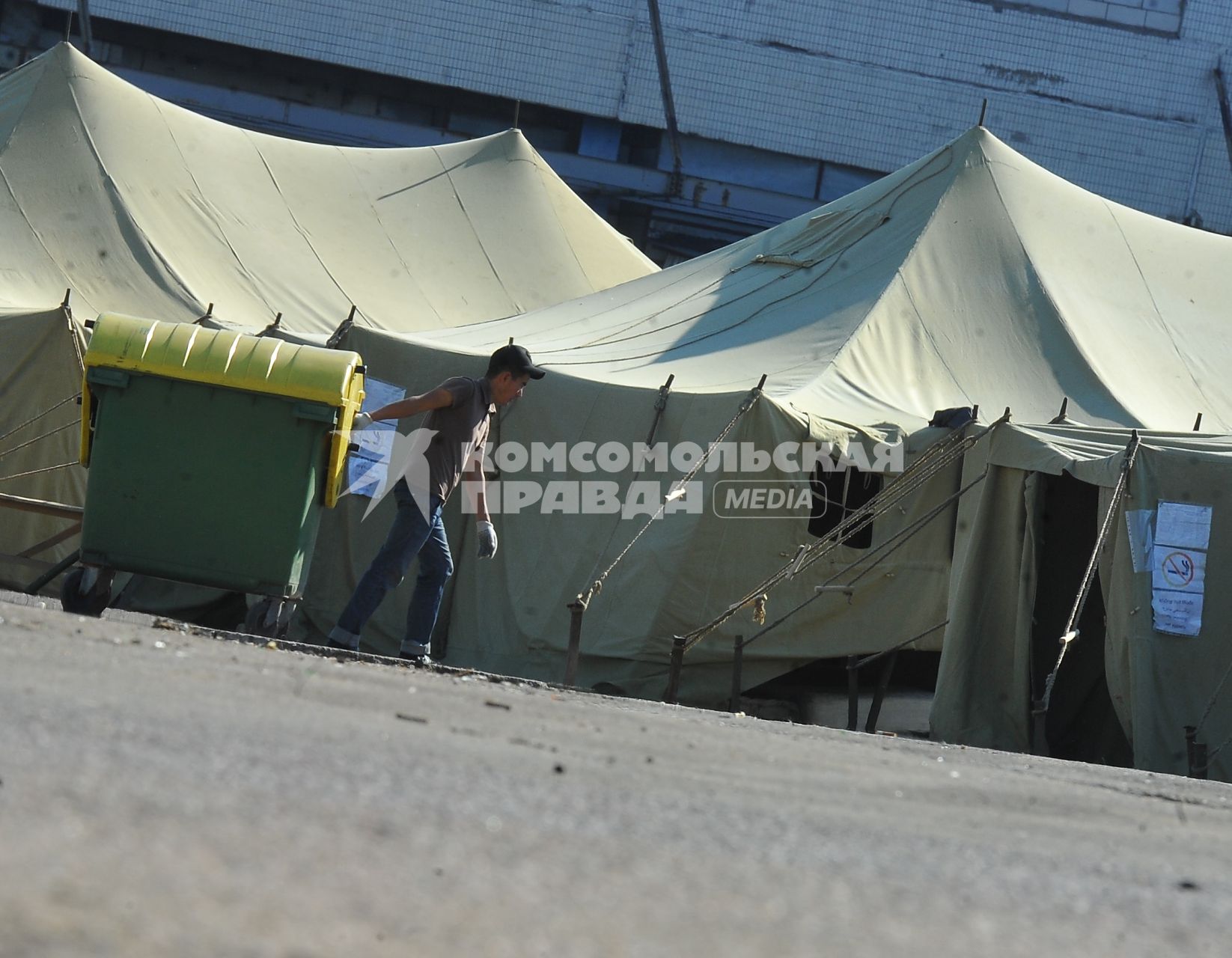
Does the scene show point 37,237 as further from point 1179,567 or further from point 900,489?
point 1179,567

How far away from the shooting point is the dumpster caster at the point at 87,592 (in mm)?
6289

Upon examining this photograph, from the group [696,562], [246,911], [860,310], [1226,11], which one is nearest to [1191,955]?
[246,911]

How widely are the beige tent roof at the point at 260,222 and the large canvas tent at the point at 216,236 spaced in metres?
0.02

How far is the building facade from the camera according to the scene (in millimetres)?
25422

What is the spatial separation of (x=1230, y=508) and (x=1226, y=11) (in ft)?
73.7

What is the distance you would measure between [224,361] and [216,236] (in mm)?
6683

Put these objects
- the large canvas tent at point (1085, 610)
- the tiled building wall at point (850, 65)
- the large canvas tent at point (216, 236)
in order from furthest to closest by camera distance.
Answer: the tiled building wall at point (850, 65), the large canvas tent at point (216, 236), the large canvas tent at point (1085, 610)

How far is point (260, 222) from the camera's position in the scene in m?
13.2

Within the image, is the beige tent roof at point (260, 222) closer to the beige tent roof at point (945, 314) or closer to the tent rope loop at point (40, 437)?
the tent rope loop at point (40, 437)

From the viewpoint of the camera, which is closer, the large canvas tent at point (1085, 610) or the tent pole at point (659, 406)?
the large canvas tent at point (1085, 610)

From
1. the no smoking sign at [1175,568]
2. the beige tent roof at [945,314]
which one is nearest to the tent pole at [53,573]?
the beige tent roof at [945,314]

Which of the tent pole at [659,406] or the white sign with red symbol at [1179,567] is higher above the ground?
the tent pole at [659,406]

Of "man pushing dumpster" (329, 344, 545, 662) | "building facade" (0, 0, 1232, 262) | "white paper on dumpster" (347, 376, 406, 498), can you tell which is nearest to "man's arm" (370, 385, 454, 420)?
"man pushing dumpster" (329, 344, 545, 662)

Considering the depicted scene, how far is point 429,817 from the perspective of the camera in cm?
261
